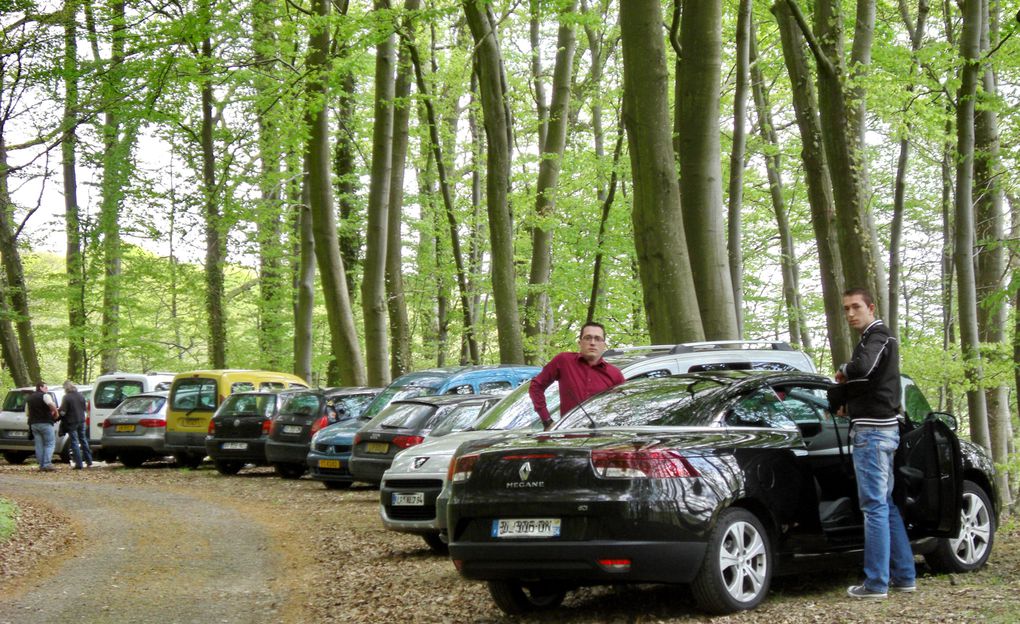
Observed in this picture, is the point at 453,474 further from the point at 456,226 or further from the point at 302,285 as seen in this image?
the point at 302,285

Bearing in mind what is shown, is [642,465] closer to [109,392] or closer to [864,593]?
[864,593]

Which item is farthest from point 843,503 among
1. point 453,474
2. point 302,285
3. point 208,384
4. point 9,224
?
point 9,224

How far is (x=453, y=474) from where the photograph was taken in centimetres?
815

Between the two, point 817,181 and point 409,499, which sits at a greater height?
point 817,181

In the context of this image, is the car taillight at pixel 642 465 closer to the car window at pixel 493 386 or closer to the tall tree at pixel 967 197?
the tall tree at pixel 967 197

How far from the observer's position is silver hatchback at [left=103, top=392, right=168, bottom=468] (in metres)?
25.0

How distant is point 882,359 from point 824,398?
0.73 meters

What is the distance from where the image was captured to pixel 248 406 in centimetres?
2264

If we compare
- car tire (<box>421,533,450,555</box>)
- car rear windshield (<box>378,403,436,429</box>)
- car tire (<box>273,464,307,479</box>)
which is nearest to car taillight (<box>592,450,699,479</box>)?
car tire (<box>421,533,450,555</box>)

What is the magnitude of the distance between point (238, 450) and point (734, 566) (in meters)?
16.4

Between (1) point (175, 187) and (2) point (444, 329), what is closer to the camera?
(1) point (175, 187)

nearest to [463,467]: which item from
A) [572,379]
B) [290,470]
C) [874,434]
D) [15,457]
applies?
[572,379]

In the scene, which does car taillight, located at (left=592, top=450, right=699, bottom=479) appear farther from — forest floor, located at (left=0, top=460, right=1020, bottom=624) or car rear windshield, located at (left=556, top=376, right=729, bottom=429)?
forest floor, located at (left=0, top=460, right=1020, bottom=624)

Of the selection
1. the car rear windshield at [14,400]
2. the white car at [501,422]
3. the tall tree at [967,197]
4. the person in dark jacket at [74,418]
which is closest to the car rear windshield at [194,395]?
the person in dark jacket at [74,418]
